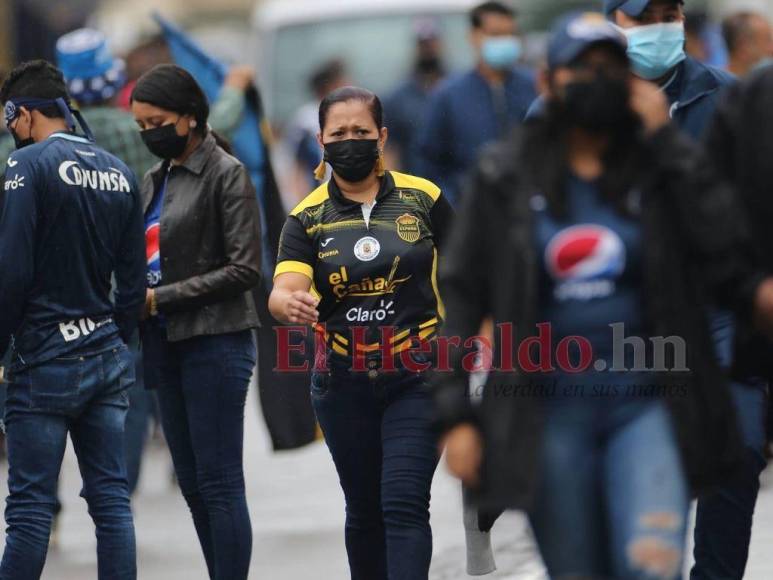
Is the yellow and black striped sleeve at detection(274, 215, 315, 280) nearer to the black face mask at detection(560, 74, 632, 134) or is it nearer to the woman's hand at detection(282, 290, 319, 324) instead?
the woman's hand at detection(282, 290, 319, 324)

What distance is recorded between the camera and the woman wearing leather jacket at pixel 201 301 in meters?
7.30

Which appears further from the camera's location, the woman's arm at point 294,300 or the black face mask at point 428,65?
the black face mask at point 428,65

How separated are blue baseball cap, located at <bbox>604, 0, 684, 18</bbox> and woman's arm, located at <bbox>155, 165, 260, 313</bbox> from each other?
149cm

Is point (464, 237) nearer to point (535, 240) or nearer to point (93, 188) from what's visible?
point (535, 240)

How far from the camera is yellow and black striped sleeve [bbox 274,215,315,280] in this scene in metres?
6.86

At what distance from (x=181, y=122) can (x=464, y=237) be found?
2.58 metres

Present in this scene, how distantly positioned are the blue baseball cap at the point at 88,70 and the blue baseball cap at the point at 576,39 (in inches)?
186

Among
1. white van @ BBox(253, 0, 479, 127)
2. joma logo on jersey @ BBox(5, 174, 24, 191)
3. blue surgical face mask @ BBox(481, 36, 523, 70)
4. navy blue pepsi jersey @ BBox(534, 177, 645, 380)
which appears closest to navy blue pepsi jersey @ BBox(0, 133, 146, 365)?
joma logo on jersey @ BBox(5, 174, 24, 191)

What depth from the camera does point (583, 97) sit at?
4.95 meters

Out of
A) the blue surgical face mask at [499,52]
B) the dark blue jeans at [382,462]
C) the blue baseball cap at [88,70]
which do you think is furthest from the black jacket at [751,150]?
the blue surgical face mask at [499,52]

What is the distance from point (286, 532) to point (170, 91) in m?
2.99

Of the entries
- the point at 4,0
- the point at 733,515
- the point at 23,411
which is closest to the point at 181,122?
the point at 23,411

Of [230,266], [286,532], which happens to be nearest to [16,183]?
[230,266]

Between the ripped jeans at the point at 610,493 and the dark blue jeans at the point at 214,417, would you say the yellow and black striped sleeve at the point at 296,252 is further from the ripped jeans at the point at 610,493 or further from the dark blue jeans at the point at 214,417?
the ripped jeans at the point at 610,493
